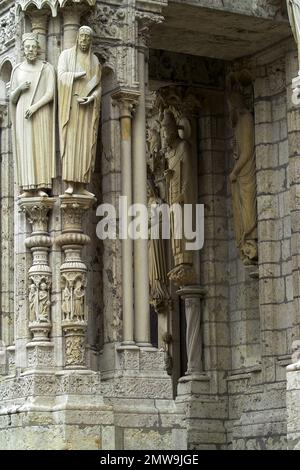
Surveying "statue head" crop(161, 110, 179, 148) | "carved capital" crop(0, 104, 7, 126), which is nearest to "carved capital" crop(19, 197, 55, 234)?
"carved capital" crop(0, 104, 7, 126)

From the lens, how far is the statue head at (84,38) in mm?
18594

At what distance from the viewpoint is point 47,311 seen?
18.3 metres

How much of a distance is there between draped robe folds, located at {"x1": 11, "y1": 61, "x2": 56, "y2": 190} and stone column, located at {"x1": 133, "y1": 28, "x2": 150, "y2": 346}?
1115 millimetres

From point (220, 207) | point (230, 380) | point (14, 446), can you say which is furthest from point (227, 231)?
point (14, 446)

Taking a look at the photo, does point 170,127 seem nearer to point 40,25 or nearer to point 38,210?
point 40,25

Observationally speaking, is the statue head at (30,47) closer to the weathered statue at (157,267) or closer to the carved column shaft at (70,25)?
the carved column shaft at (70,25)

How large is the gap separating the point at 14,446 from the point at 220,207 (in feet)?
19.5

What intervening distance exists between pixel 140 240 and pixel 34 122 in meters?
1.86

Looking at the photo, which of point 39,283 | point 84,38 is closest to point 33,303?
point 39,283

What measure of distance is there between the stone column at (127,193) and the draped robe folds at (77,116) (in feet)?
1.59

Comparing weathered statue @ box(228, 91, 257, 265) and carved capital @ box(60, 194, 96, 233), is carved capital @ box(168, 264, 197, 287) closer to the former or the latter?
weathered statue @ box(228, 91, 257, 265)

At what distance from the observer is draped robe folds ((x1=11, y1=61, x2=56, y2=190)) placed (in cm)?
1852

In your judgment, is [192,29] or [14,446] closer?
[14,446]

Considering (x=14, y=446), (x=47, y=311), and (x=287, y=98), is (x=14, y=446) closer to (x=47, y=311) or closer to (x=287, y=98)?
(x=47, y=311)
